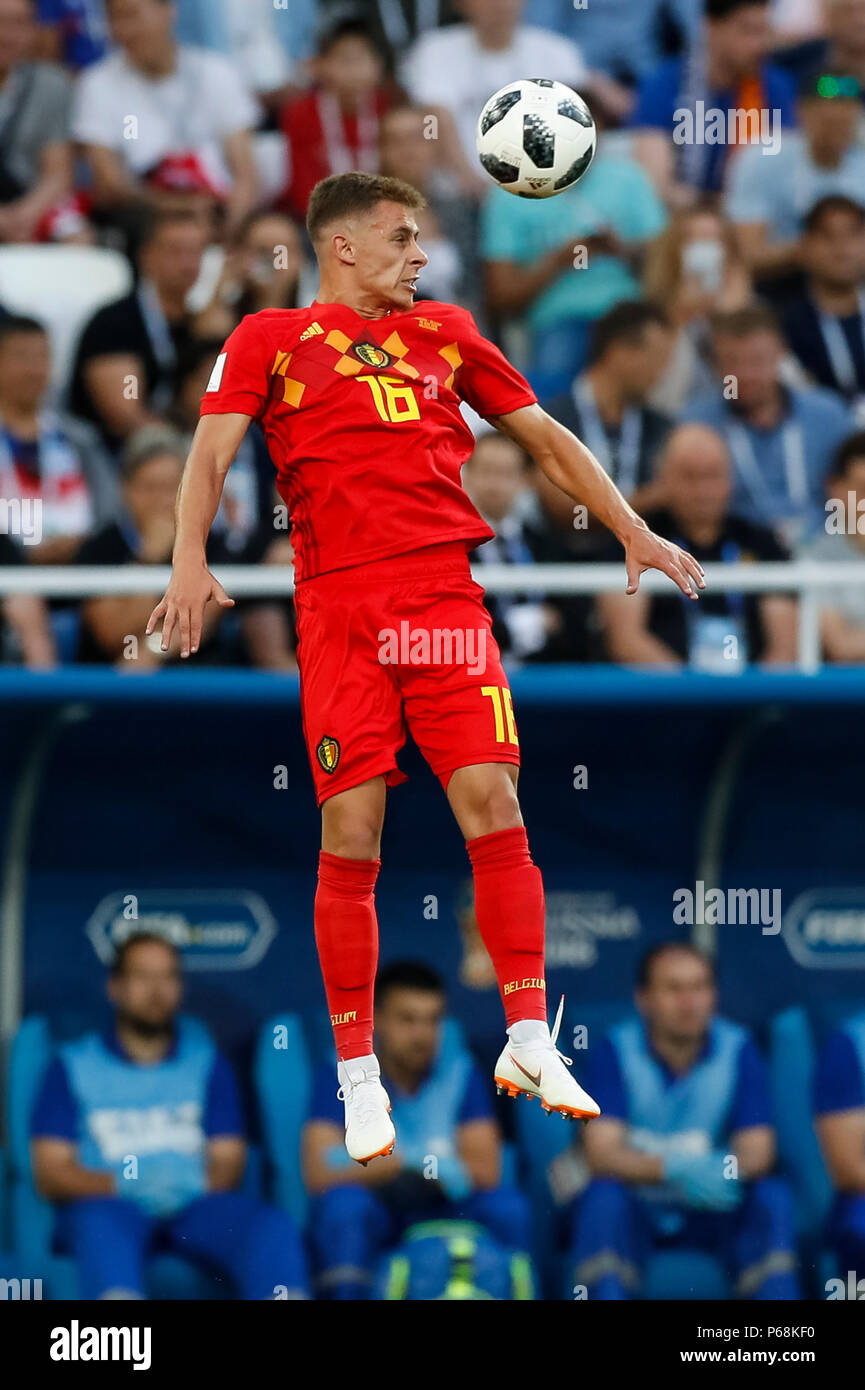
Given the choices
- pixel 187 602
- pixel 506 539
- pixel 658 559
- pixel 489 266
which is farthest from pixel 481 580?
pixel 489 266

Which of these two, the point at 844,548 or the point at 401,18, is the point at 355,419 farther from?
the point at 401,18

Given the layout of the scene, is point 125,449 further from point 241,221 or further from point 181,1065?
point 181,1065

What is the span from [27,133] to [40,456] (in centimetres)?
246

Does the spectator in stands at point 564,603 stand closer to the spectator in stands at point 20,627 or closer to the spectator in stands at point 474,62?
the spectator in stands at point 20,627

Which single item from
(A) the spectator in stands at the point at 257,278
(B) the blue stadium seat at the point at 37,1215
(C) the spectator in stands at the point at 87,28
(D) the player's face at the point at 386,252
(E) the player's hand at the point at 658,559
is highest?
(C) the spectator in stands at the point at 87,28

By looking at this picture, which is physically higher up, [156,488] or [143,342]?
[143,342]

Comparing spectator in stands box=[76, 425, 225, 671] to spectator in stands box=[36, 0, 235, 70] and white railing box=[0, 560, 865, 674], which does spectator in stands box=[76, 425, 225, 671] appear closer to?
white railing box=[0, 560, 865, 674]

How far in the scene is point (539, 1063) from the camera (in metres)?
5.53

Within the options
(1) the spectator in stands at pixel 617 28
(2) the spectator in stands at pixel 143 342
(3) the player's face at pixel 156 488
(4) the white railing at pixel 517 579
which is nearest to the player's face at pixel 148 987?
(4) the white railing at pixel 517 579

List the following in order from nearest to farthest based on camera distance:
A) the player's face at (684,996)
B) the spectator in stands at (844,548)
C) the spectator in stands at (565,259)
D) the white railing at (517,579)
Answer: the white railing at (517,579) < the player's face at (684,996) < the spectator in stands at (844,548) < the spectator in stands at (565,259)

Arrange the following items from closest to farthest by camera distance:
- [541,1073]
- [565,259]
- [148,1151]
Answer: [541,1073] < [148,1151] < [565,259]

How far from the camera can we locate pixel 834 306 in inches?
415

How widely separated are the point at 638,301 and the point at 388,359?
4.66 metres

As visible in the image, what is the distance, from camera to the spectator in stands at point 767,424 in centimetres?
959
